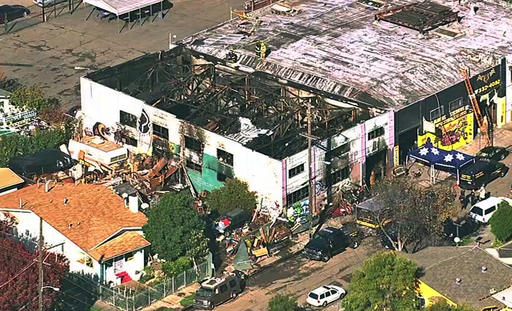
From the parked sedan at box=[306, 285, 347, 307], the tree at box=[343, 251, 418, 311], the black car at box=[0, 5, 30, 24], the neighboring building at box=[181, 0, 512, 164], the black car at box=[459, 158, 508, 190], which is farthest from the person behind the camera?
the black car at box=[0, 5, 30, 24]

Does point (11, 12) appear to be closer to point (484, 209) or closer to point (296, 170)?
point (296, 170)

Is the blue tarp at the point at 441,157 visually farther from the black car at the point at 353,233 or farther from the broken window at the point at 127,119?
the broken window at the point at 127,119

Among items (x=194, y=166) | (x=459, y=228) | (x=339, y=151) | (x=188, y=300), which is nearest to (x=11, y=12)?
(x=194, y=166)

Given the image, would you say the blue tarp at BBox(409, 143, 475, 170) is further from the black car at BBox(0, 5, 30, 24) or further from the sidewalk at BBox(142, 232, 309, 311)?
the black car at BBox(0, 5, 30, 24)

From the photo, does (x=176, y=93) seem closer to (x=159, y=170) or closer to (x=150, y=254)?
(x=159, y=170)

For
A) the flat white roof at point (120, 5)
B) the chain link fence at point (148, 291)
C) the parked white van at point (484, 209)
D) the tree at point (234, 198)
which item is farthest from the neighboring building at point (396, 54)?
the chain link fence at point (148, 291)

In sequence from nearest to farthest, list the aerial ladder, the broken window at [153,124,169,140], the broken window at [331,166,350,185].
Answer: the broken window at [331,166,350,185] → the broken window at [153,124,169,140] → the aerial ladder

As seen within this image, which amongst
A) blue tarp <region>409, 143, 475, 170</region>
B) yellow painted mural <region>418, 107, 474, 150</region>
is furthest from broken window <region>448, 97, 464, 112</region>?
blue tarp <region>409, 143, 475, 170</region>
